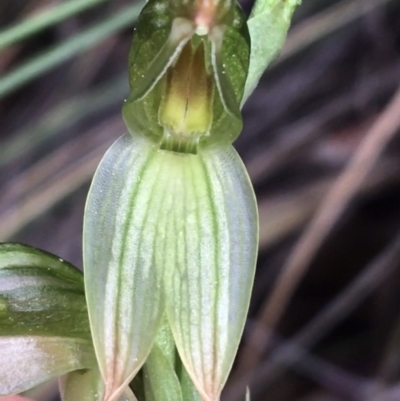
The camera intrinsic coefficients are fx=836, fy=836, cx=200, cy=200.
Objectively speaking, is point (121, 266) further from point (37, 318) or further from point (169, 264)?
point (37, 318)

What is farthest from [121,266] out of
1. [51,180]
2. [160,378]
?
[51,180]

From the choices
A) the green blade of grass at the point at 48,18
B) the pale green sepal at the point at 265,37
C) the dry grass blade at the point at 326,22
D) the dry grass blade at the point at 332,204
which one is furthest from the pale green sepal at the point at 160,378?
the dry grass blade at the point at 326,22

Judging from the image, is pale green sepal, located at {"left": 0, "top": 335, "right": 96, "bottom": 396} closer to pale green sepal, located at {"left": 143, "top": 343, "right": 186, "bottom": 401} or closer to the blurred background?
pale green sepal, located at {"left": 143, "top": 343, "right": 186, "bottom": 401}

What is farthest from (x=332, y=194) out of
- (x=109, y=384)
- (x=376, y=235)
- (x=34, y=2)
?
(x=109, y=384)

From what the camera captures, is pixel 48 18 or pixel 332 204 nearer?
pixel 48 18

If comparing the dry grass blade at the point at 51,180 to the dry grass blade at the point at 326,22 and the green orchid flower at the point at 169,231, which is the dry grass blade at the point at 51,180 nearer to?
the dry grass blade at the point at 326,22

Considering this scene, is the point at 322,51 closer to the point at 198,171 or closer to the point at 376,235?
the point at 376,235
